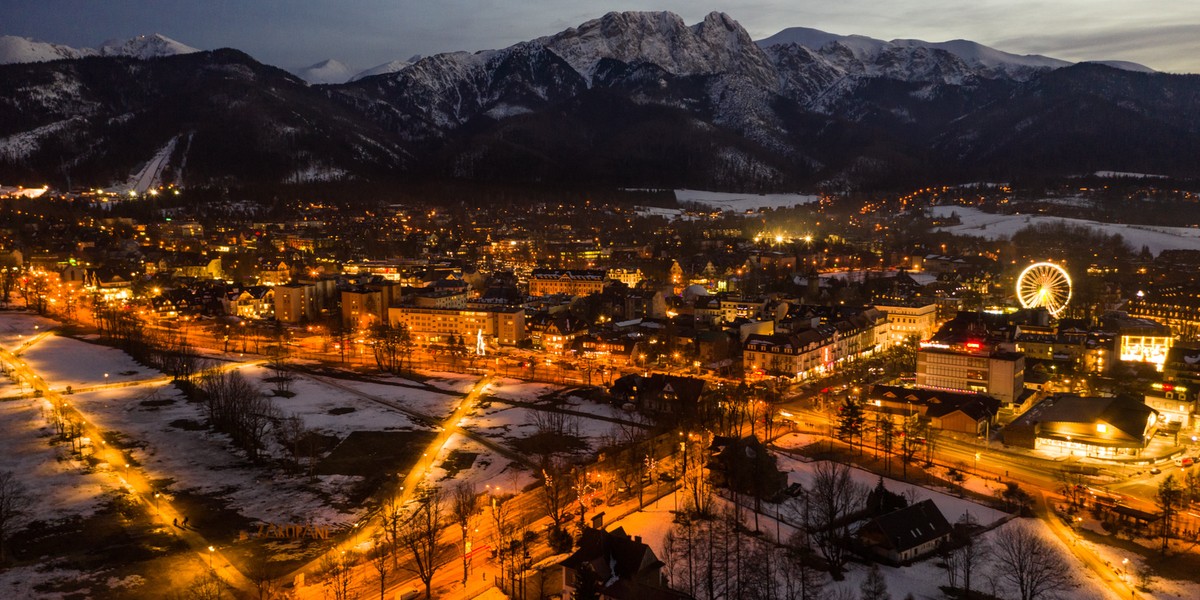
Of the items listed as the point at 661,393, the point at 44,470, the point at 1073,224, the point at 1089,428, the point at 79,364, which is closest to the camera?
the point at 44,470

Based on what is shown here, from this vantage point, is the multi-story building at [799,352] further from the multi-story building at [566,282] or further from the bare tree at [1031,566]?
the multi-story building at [566,282]

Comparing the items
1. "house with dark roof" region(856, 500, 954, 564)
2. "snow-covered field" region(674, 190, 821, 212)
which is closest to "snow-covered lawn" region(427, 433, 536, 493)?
"house with dark roof" region(856, 500, 954, 564)

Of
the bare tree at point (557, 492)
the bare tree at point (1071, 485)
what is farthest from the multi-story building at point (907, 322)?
the bare tree at point (557, 492)

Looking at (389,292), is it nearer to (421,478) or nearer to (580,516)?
(421,478)

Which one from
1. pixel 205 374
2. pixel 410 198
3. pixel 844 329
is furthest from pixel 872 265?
pixel 410 198

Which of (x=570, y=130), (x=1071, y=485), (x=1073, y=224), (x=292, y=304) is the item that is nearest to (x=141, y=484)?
(x=1071, y=485)

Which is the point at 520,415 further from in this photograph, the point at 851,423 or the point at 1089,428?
the point at 1089,428
